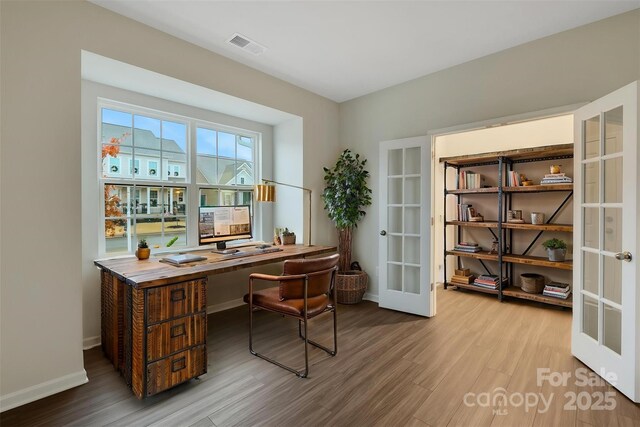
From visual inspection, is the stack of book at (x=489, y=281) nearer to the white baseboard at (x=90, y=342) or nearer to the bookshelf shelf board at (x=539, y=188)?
the bookshelf shelf board at (x=539, y=188)

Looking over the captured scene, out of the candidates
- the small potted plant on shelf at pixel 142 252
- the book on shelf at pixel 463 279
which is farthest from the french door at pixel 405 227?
the small potted plant on shelf at pixel 142 252

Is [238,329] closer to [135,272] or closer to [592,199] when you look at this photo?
[135,272]

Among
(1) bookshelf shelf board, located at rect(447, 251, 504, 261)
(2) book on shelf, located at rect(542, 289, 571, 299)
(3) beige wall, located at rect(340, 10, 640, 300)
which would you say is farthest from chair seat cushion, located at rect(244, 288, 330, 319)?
(2) book on shelf, located at rect(542, 289, 571, 299)

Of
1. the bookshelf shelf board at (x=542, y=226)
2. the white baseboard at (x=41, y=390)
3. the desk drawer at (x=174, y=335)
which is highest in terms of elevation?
the bookshelf shelf board at (x=542, y=226)

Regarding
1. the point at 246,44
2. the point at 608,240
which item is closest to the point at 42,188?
the point at 246,44

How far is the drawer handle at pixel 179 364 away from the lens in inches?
78.2

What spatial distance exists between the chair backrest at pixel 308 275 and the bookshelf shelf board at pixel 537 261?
2.78 meters

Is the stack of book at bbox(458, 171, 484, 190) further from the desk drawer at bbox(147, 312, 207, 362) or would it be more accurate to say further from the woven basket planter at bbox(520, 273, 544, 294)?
the desk drawer at bbox(147, 312, 207, 362)

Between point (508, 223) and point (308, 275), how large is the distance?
10.2ft

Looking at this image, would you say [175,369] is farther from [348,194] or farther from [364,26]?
[364,26]

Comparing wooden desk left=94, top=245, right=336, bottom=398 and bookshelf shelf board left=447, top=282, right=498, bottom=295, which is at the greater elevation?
wooden desk left=94, top=245, right=336, bottom=398

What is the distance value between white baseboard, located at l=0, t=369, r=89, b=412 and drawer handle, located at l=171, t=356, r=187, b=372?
685mm

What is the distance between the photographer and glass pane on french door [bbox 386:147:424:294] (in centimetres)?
344

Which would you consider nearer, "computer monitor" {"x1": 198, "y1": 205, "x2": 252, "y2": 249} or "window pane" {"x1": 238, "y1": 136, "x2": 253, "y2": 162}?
"computer monitor" {"x1": 198, "y1": 205, "x2": 252, "y2": 249}
